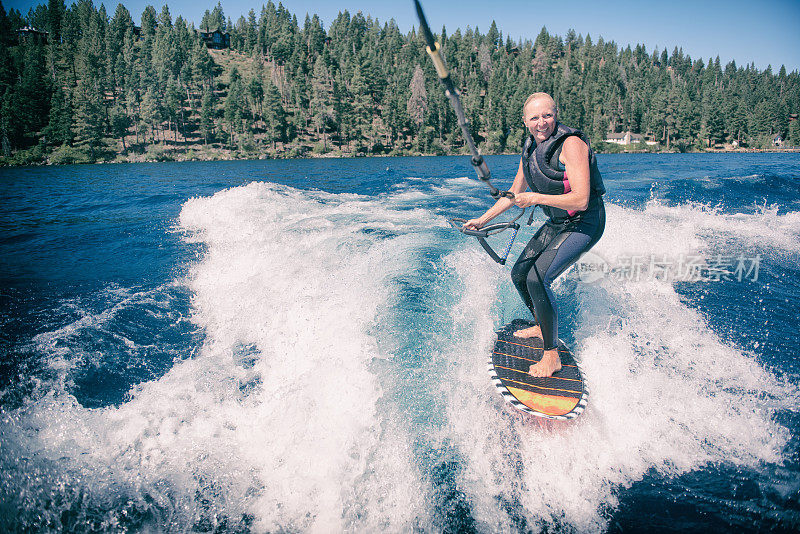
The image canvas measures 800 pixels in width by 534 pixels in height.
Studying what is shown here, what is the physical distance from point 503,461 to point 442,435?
495mm

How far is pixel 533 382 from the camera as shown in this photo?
3.63 metres

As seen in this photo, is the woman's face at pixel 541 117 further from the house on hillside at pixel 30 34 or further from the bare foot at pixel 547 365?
the house on hillside at pixel 30 34

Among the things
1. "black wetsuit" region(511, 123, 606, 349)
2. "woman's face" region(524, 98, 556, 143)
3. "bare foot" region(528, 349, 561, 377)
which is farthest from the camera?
"bare foot" region(528, 349, 561, 377)

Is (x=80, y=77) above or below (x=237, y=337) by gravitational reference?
above

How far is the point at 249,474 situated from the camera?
2.81 m

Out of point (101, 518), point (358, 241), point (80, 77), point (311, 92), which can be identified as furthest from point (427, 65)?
point (101, 518)

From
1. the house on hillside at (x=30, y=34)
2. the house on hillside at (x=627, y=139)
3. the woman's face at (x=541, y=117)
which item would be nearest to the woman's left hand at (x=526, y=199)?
the woman's face at (x=541, y=117)

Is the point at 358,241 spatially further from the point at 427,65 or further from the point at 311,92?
the point at 427,65

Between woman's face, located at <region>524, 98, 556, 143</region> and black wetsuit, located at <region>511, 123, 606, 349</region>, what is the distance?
0.09 meters

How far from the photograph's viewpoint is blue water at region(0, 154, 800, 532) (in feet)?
8.49

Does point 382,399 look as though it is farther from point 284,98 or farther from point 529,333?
point 284,98

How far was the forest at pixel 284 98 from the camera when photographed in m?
64.3

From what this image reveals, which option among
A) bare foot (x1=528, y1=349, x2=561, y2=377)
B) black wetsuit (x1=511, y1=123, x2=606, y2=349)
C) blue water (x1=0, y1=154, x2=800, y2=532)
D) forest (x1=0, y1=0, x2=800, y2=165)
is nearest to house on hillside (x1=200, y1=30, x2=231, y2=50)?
forest (x1=0, y1=0, x2=800, y2=165)

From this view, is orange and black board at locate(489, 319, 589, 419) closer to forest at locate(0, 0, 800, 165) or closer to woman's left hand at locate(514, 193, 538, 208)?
woman's left hand at locate(514, 193, 538, 208)
